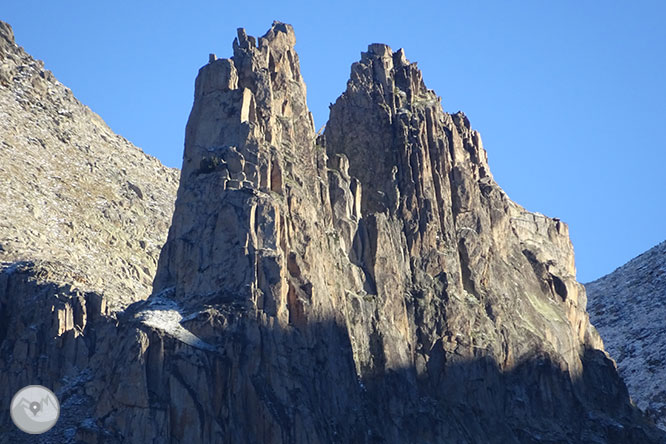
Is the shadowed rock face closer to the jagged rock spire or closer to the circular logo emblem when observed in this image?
the jagged rock spire

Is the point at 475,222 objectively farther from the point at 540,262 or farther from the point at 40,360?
the point at 40,360

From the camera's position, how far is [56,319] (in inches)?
6540

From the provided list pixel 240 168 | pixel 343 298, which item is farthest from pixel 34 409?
pixel 343 298

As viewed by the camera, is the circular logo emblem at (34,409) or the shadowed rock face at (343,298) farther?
the circular logo emblem at (34,409)

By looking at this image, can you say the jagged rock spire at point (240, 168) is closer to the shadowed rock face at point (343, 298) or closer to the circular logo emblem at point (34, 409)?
the shadowed rock face at point (343, 298)

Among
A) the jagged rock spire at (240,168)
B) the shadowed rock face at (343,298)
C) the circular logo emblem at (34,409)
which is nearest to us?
the shadowed rock face at (343,298)

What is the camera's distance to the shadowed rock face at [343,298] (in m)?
145

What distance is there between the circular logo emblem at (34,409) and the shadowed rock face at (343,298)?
1.87m

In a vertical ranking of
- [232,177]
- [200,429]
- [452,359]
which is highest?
[232,177]

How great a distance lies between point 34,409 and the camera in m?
153

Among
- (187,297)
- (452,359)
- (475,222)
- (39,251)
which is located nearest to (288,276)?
(187,297)

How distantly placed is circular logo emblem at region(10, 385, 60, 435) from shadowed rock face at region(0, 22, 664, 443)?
6.15ft

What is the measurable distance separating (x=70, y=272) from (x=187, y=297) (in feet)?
120

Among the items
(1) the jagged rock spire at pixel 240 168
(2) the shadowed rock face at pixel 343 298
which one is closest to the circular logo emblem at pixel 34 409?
(2) the shadowed rock face at pixel 343 298
